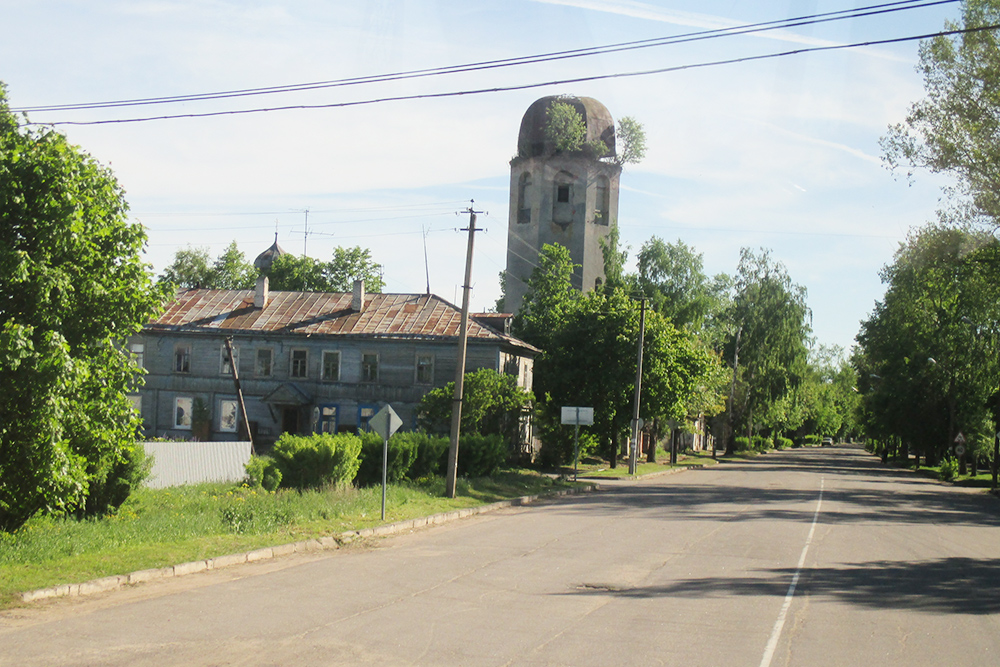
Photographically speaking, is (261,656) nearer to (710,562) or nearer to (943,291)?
(710,562)

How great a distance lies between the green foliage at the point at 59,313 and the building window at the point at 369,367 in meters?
30.8

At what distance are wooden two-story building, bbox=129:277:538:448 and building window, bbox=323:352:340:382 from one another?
0.17 feet

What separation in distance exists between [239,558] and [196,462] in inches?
620

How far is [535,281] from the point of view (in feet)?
199

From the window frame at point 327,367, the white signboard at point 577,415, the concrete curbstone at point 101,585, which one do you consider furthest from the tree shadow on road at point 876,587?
the window frame at point 327,367

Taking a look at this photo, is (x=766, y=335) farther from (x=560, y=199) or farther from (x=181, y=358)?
(x=181, y=358)

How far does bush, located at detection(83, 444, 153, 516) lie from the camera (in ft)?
49.4

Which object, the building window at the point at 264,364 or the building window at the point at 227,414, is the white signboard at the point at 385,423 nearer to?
the building window at the point at 264,364

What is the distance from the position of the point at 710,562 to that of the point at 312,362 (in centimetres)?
3338

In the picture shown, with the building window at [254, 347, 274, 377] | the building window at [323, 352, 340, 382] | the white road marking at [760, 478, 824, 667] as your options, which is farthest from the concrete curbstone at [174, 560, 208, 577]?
the building window at [254, 347, 274, 377]

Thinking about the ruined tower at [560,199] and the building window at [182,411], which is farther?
the ruined tower at [560,199]

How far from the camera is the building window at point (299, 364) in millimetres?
44750

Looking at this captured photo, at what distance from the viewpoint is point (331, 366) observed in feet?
146

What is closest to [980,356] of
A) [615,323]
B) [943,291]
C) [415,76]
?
[943,291]
